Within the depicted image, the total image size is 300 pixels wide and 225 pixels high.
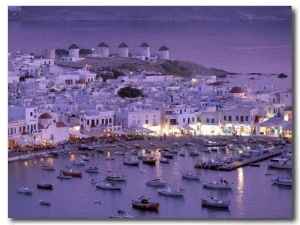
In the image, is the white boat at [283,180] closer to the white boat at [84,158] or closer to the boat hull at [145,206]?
the boat hull at [145,206]

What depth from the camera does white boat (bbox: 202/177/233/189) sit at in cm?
835

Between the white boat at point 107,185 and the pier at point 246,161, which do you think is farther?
the pier at point 246,161

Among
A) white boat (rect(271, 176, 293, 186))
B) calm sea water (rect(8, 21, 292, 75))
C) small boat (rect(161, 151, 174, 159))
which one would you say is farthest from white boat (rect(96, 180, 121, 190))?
white boat (rect(271, 176, 293, 186))

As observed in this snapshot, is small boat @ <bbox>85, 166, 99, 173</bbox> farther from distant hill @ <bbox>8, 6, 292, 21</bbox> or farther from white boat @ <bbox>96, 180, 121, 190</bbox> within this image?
distant hill @ <bbox>8, 6, 292, 21</bbox>

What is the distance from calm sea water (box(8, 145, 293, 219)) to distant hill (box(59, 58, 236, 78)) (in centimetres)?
72

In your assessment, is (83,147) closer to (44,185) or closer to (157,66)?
(44,185)

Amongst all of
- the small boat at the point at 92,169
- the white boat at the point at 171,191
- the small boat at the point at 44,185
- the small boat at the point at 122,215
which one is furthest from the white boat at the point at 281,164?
the small boat at the point at 44,185

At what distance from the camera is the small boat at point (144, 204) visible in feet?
25.4

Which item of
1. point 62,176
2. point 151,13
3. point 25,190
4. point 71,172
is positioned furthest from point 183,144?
point 25,190

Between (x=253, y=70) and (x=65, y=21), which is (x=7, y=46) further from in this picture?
(x=253, y=70)

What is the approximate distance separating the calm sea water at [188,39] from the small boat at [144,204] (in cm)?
138

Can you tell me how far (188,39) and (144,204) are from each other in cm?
155

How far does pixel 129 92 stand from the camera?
10234mm

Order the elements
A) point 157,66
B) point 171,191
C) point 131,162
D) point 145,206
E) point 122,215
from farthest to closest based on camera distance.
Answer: point 157,66, point 131,162, point 171,191, point 145,206, point 122,215
